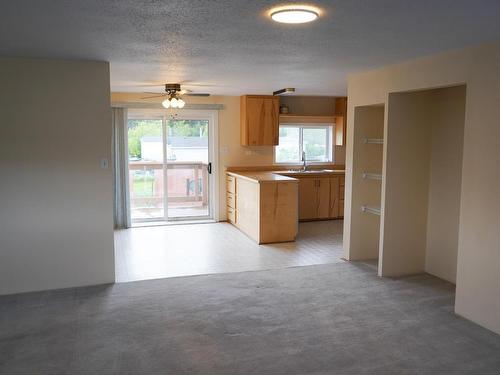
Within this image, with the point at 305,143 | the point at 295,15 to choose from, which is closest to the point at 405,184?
the point at 295,15

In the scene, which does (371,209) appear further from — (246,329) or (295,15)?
(295,15)

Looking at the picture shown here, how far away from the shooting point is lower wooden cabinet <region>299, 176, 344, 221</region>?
7758 mm

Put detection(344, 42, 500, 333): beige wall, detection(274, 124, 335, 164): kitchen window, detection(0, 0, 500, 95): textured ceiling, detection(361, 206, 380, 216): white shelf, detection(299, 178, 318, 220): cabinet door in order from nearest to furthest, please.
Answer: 1. detection(0, 0, 500, 95): textured ceiling
2. detection(344, 42, 500, 333): beige wall
3. detection(361, 206, 380, 216): white shelf
4. detection(299, 178, 318, 220): cabinet door
5. detection(274, 124, 335, 164): kitchen window

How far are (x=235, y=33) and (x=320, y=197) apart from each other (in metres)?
5.15

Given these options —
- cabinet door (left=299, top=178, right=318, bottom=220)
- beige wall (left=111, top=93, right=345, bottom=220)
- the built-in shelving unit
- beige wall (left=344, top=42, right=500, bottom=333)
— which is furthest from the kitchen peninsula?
beige wall (left=344, top=42, right=500, bottom=333)

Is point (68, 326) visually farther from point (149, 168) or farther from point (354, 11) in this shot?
point (149, 168)

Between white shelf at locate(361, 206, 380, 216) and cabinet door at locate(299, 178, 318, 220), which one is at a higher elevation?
white shelf at locate(361, 206, 380, 216)

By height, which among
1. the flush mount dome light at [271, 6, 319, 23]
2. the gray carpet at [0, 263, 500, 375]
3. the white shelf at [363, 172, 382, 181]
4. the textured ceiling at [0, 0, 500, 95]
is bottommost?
the gray carpet at [0, 263, 500, 375]

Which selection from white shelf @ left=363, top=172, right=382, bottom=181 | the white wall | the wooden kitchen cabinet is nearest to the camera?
the white wall

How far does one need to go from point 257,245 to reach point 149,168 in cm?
259

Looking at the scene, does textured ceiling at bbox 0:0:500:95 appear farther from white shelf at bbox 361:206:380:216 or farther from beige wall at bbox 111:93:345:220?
Answer: beige wall at bbox 111:93:345:220

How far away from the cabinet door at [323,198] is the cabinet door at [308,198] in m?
0.06

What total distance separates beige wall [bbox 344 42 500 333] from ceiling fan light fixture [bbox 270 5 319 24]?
1.56m

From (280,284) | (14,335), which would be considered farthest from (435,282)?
(14,335)
